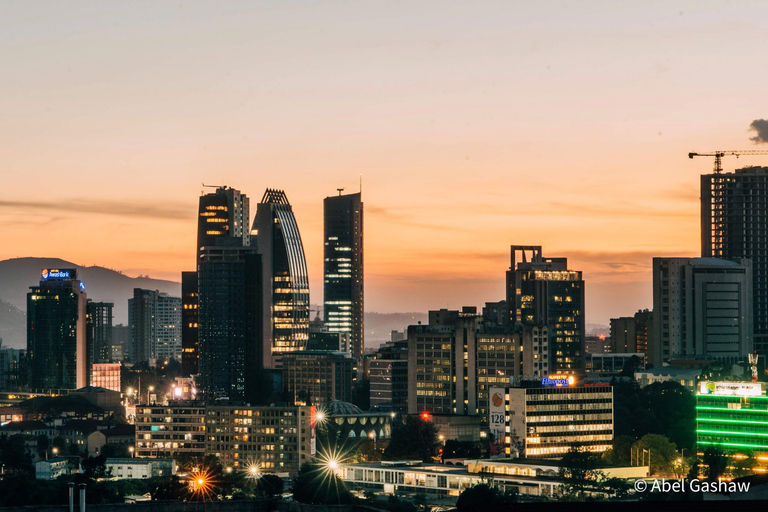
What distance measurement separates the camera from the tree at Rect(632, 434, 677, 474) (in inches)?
7096

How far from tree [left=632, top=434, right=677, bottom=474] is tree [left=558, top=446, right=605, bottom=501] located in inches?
406

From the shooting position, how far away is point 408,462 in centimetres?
18450

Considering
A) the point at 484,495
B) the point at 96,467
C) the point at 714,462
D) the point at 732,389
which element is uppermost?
the point at 732,389

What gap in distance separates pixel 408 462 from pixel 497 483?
77.0ft

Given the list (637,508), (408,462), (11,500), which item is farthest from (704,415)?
(637,508)

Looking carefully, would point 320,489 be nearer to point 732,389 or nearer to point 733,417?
point 733,417

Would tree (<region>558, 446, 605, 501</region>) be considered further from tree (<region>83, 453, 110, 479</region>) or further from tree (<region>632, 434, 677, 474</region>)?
tree (<region>83, 453, 110, 479</region>)

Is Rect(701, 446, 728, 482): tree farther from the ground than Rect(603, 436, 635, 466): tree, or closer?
farther from the ground

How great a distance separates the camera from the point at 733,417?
16975 cm

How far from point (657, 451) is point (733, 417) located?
14829 millimetres

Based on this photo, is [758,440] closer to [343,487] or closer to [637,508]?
→ [343,487]

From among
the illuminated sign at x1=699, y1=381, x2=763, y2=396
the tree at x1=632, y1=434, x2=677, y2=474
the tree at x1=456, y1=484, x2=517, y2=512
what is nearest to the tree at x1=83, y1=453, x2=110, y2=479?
the tree at x1=456, y1=484, x2=517, y2=512

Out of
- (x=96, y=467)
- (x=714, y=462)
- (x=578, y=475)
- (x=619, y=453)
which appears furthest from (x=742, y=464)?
(x=96, y=467)

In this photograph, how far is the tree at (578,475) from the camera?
157m
